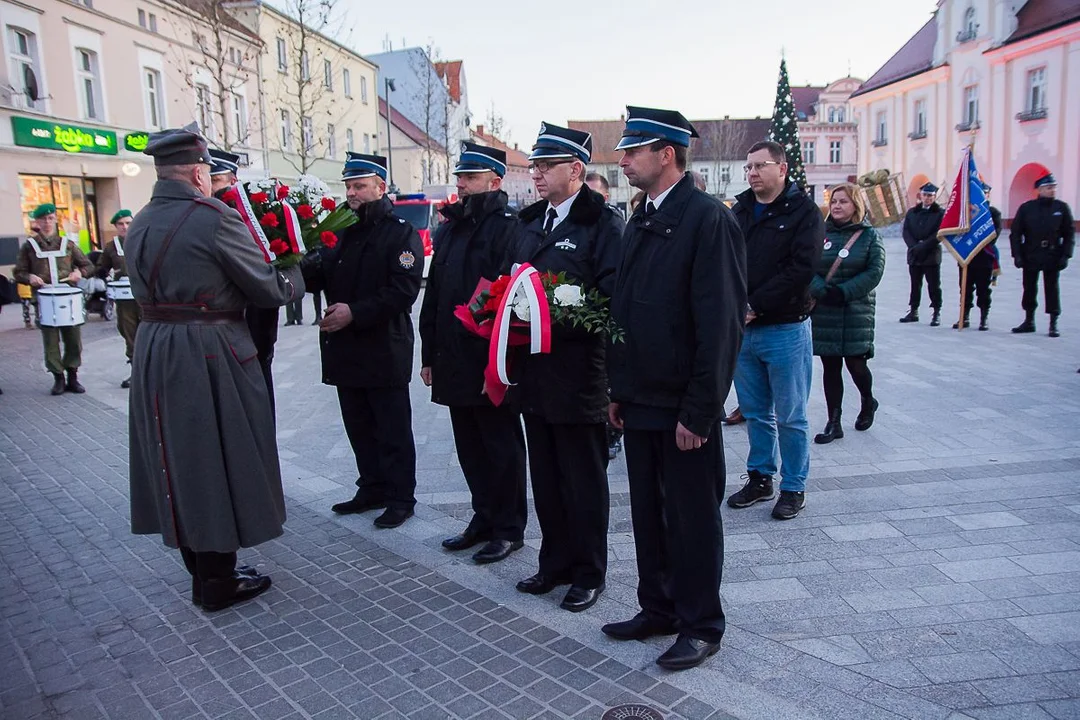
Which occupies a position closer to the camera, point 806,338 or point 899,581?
point 899,581

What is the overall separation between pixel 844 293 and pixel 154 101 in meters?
25.9

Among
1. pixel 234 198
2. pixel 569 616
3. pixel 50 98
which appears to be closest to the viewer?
pixel 569 616

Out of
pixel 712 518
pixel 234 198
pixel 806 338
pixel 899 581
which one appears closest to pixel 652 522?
pixel 712 518

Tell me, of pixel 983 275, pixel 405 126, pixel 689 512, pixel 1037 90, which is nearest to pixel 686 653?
pixel 689 512

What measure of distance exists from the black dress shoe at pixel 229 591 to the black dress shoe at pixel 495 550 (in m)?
1.17

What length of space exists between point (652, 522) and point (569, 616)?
0.68m

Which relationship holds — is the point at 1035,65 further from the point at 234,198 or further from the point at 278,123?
the point at 234,198

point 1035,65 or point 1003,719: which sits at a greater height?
point 1035,65

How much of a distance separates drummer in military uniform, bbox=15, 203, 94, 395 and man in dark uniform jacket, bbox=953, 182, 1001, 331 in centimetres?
1209

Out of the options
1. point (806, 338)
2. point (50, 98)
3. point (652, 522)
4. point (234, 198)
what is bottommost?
point (652, 522)

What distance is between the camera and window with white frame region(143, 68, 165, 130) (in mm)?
25781

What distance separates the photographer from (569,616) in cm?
397

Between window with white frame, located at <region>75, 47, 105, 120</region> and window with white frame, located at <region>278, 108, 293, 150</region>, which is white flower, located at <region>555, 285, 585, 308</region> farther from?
window with white frame, located at <region>278, 108, 293, 150</region>

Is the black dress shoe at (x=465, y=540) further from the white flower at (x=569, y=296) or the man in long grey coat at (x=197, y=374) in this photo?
the white flower at (x=569, y=296)
